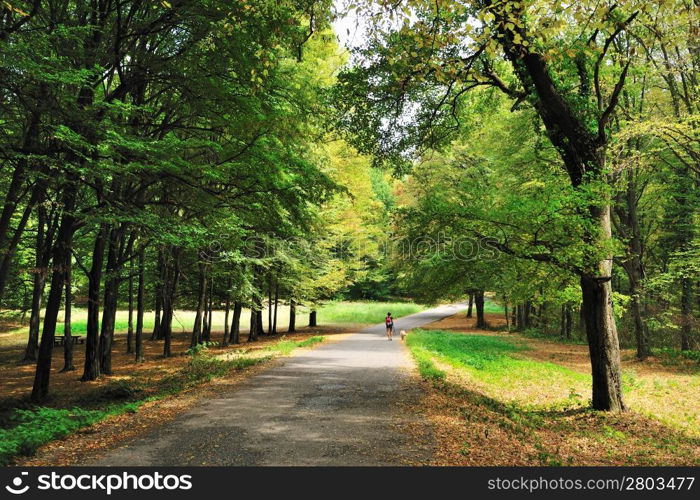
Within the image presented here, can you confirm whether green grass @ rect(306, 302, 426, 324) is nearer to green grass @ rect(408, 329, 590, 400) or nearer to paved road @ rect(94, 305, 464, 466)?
green grass @ rect(408, 329, 590, 400)

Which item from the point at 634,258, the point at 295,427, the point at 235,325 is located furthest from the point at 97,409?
the point at 634,258

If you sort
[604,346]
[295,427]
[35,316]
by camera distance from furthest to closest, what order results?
[35,316] < [604,346] < [295,427]

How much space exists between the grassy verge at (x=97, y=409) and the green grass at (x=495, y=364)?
6609mm

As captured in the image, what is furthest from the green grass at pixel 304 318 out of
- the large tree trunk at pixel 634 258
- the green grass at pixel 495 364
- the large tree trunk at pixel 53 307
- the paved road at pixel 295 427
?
the paved road at pixel 295 427

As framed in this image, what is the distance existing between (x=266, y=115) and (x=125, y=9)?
208 inches

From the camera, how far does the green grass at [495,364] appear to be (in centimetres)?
1376

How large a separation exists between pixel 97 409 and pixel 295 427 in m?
4.60

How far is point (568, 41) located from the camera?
34.9 feet

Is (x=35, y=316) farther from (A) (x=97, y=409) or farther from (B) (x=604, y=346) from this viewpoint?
(B) (x=604, y=346)

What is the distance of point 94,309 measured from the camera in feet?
42.1

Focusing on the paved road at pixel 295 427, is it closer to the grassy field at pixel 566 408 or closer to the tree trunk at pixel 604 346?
the grassy field at pixel 566 408

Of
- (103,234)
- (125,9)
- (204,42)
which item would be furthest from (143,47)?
(103,234)

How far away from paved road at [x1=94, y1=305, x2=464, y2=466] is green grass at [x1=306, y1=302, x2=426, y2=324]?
2579cm

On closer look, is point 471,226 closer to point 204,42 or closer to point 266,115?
point 266,115
